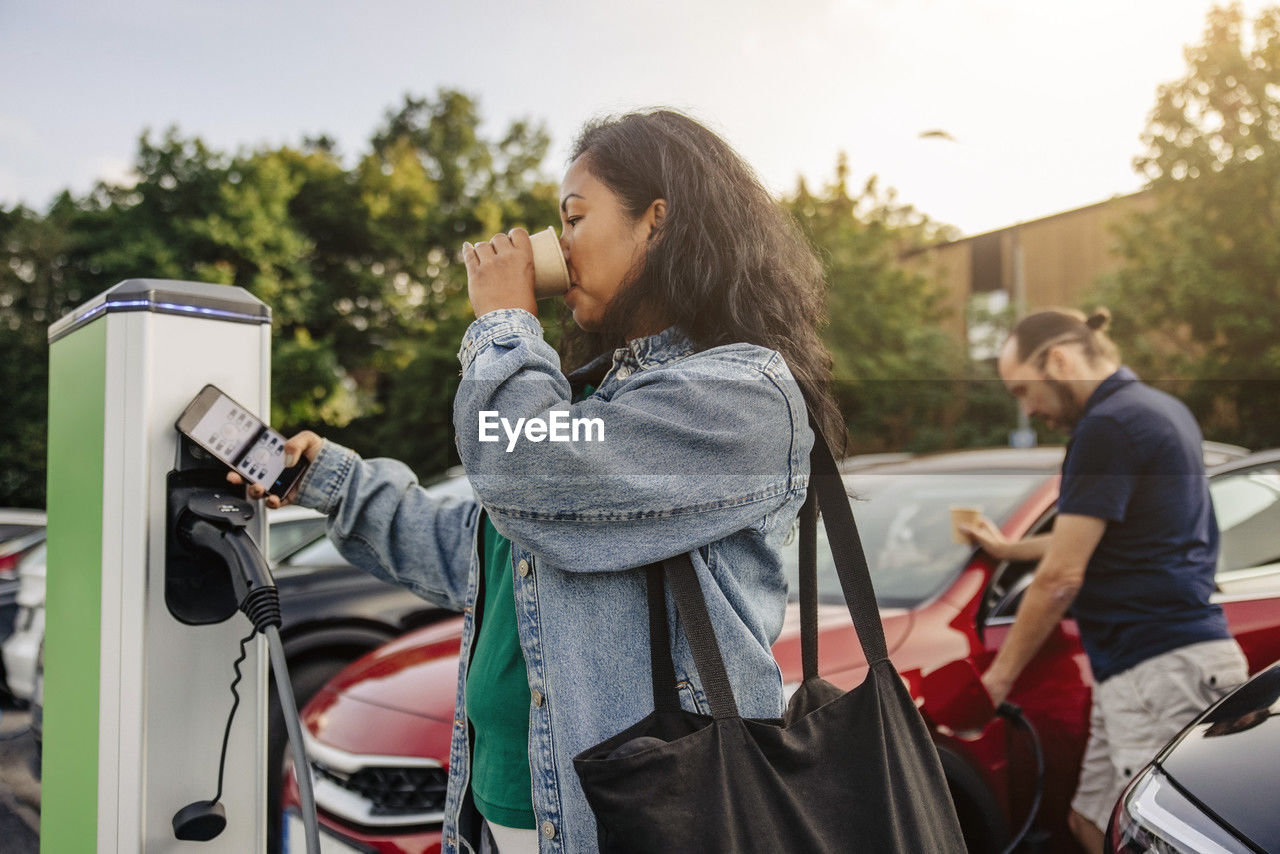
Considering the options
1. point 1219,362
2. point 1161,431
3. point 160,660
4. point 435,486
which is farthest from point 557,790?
A: point 1219,362

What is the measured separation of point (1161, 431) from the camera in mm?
2588

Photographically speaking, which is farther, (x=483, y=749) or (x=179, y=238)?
(x=179, y=238)

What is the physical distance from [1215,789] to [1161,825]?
114 millimetres

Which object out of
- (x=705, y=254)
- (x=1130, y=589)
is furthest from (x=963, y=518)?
(x=705, y=254)

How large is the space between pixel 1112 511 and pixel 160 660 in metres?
2.26

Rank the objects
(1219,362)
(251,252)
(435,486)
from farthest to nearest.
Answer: (251,252) → (1219,362) → (435,486)

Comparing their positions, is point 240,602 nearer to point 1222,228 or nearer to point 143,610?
point 143,610

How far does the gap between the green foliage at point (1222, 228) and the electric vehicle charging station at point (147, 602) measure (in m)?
19.1

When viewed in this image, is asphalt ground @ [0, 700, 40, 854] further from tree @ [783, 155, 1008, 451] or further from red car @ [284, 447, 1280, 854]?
tree @ [783, 155, 1008, 451]

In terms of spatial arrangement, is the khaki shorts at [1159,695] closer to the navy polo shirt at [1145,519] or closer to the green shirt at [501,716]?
the navy polo shirt at [1145,519]

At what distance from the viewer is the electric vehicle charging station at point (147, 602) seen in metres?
1.37

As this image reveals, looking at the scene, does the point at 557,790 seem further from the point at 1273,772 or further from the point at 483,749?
the point at 1273,772

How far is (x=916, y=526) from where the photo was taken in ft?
11.2

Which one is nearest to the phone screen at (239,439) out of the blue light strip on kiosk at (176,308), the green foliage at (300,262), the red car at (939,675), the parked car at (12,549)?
the blue light strip on kiosk at (176,308)
